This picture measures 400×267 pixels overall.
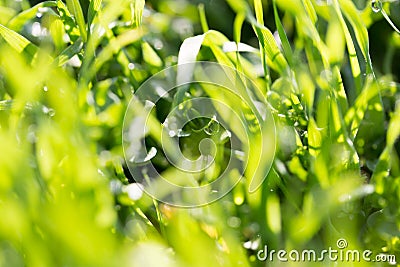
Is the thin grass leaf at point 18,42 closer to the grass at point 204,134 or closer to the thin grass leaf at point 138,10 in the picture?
the grass at point 204,134

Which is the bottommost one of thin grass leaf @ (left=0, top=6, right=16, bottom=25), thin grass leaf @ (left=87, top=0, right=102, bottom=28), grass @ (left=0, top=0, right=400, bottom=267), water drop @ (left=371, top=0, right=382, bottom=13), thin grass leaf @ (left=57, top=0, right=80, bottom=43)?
grass @ (left=0, top=0, right=400, bottom=267)

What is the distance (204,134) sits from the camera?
0.81 meters

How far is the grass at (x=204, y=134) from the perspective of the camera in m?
0.66

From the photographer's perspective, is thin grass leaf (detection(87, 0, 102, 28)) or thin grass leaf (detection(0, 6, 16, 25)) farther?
thin grass leaf (detection(0, 6, 16, 25))

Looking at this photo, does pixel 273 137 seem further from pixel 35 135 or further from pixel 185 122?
pixel 35 135

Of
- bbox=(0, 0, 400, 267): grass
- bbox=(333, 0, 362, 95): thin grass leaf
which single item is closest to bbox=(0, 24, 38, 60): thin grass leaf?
bbox=(0, 0, 400, 267): grass

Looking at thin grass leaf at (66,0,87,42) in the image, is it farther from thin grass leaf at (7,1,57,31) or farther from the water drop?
the water drop

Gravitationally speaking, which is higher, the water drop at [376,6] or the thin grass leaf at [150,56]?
the water drop at [376,6]

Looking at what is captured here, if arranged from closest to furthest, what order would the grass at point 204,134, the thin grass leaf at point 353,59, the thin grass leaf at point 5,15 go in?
the grass at point 204,134 → the thin grass leaf at point 353,59 → the thin grass leaf at point 5,15

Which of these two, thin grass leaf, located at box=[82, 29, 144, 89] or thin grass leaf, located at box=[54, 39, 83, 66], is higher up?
thin grass leaf, located at box=[54, 39, 83, 66]

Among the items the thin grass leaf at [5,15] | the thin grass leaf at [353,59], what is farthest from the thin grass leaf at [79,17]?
the thin grass leaf at [353,59]

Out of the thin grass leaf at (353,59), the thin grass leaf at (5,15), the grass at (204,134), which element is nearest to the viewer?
the grass at (204,134)

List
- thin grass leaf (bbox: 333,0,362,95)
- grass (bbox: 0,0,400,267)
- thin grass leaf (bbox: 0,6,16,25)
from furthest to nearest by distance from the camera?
thin grass leaf (bbox: 0,6,16,25), thin grass leaf (bbox: 333,0,362,95), grass (bbox: 0,0,400,267)

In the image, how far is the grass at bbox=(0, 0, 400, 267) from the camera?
66 centimetres
